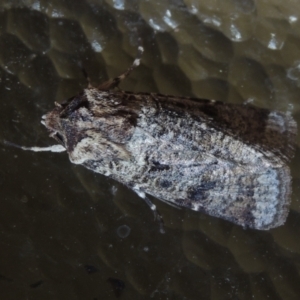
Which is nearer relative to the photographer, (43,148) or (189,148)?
(189,148)

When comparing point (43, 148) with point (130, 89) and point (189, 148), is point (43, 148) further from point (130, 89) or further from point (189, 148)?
point (189, 148)

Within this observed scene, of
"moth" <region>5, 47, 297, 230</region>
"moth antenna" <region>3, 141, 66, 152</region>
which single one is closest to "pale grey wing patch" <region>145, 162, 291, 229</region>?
"moth" <region>5, 47, 297, 230</region>

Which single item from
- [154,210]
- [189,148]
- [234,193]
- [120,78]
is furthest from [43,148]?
[234,193]

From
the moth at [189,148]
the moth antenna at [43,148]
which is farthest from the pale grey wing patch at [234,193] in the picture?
the moth antenna at [43,148]

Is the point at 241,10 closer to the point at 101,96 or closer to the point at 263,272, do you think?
the point at 101,96

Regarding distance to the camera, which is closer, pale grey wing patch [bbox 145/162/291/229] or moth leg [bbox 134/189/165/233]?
pale grey wing patch [bbox 145/162/291/229]

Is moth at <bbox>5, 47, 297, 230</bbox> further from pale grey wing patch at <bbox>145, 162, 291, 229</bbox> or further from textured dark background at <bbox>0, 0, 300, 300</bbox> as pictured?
textured dark background at <bbox>0, 0, 300, 300</bbox>
